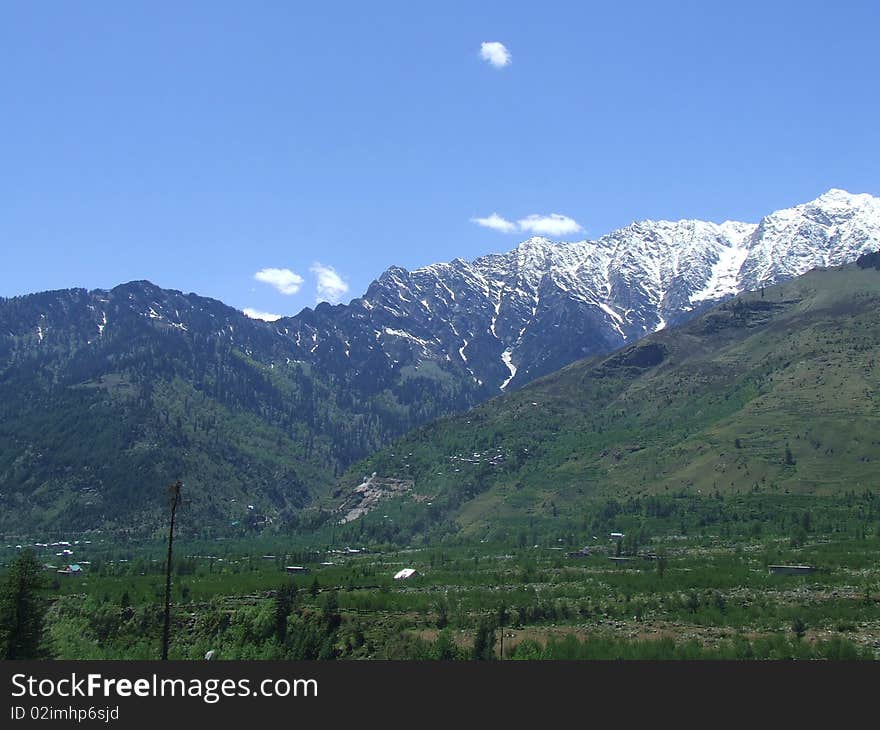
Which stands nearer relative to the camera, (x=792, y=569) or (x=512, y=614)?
(x=512, y=614)

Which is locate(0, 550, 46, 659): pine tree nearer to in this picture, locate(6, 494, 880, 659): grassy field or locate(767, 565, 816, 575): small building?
locate(6, 494, 880, 659): grassy field

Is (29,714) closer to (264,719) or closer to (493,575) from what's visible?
(264,719)

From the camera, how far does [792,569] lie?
14525 cm

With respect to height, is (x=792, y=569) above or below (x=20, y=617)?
below

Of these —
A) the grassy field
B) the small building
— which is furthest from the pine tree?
the small building

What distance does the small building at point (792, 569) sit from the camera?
471 feet

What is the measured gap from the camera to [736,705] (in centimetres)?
4734

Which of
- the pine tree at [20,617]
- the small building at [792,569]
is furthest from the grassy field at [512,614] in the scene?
the pine tree at [20,617]

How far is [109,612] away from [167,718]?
3523 inches

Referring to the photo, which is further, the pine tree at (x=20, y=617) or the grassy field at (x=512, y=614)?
the grassy field at (x=512, y=614)

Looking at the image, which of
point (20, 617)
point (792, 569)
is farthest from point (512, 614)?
point (20, 617)

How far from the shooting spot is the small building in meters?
144

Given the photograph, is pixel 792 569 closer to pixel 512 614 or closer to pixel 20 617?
pixel 512 614

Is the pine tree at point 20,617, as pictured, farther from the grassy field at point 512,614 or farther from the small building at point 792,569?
the small building at point 792,569
